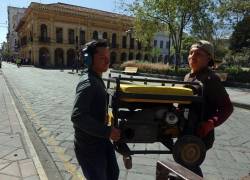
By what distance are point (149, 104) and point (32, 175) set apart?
2431mm

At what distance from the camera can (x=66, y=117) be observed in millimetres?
9055

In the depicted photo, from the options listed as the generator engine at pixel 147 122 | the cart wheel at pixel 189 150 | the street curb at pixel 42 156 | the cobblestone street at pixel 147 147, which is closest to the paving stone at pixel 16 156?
the street curb at pixel 42 156

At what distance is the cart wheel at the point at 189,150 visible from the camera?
290 centimetres

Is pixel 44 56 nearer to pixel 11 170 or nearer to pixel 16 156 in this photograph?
pixel 16 156

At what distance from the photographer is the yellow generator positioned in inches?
111

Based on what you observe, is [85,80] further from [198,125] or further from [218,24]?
[218,24]

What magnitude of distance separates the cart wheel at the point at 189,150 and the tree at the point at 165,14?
22397 millimetres

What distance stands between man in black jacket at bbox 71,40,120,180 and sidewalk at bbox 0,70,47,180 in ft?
6.29

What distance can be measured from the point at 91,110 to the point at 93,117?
0.19ft

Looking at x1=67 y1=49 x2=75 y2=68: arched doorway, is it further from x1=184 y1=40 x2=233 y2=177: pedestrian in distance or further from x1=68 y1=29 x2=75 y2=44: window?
x1=184 y1=40 x2=233 y2=177: pedestrian in distance

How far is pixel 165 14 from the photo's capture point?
25.8 metres

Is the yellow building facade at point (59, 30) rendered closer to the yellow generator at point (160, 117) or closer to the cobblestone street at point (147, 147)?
the cobblestone street at point (147, 147)

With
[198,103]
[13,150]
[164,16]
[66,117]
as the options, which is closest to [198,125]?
[198,103]

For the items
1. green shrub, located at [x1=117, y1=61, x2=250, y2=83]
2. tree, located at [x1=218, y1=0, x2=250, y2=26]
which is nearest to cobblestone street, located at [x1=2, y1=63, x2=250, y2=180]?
green shrub, located at [x1=117, y1=61, x2=250, y2=83]
